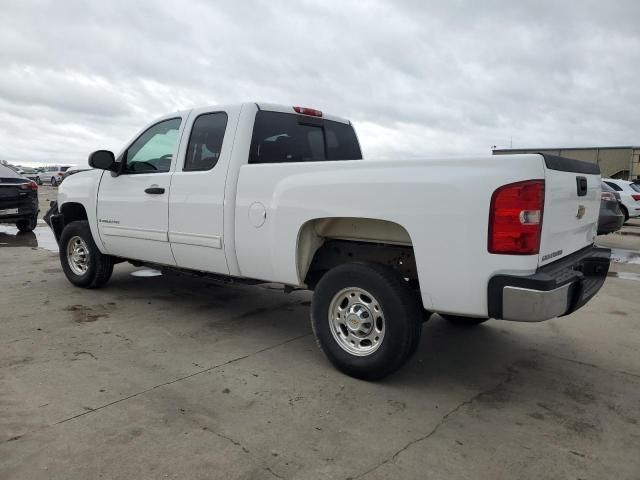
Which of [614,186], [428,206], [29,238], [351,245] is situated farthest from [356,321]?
[614,186]

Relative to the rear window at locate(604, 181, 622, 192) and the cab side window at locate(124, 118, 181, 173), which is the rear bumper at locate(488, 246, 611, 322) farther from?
the rear window at locate(604, 181, 622, 192)

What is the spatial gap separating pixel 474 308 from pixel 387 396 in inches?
33.5

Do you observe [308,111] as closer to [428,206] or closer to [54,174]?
[428,206]

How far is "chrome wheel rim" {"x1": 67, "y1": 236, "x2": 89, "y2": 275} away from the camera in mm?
5988

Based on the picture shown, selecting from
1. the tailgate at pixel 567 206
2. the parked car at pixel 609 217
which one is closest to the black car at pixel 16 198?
the tailgate at pixel 567 206

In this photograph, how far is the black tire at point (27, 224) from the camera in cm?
1141

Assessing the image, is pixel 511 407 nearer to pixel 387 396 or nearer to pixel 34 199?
pixel 387 396

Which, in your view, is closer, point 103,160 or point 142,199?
point 142,199

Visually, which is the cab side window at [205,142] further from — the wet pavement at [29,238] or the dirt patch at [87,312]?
the wet pavement at [29,238]

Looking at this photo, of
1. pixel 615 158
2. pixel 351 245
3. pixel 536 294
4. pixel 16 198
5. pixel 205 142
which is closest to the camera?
pixel 536 294

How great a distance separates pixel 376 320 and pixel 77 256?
166 inches

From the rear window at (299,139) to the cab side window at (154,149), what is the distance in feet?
3.23

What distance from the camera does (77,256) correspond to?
6.10 meters

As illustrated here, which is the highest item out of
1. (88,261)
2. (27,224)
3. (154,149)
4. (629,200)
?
(154,149)
